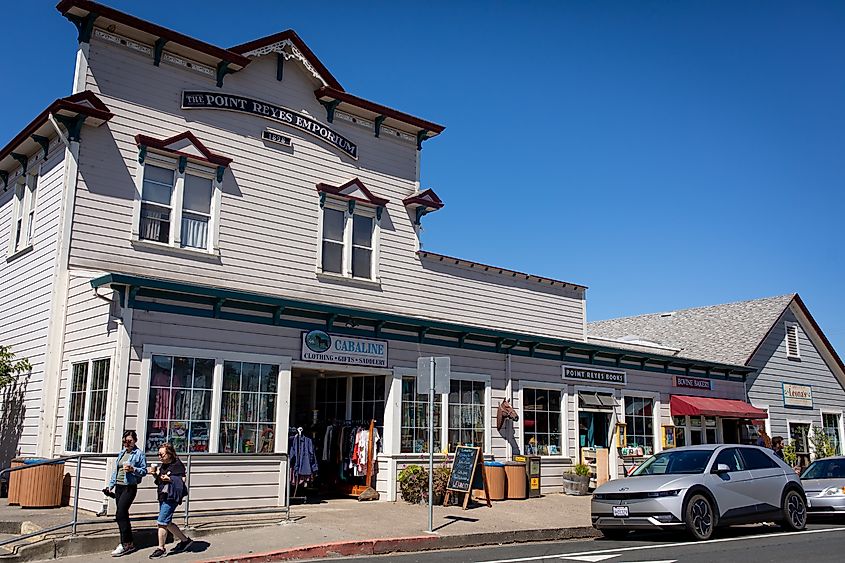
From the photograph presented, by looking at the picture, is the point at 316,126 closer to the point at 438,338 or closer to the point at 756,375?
the point at 438,338

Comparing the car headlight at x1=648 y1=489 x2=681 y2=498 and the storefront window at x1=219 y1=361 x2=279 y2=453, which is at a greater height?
the storefront window at x1=219 y1=361 x2=279 y2=453

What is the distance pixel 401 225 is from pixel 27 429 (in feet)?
32.5

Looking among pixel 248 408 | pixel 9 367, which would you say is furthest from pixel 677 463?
pixel 9 367

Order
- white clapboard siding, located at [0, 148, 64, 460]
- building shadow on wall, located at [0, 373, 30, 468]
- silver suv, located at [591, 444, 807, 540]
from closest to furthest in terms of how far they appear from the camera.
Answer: silver suv, located at [591, 444, 807, 540] < white clapboard siding, located at [0, 148, 64, 460] < building shadow on wall, located at [0, 373, 30, 468]

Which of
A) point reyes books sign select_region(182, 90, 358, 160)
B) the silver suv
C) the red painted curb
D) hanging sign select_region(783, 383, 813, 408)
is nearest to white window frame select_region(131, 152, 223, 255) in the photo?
point reyes books sign select_region(182, 90, 358, 160)

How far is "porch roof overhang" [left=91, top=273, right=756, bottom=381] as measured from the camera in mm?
14117

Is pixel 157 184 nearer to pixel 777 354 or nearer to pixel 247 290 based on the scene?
pixel 247 290

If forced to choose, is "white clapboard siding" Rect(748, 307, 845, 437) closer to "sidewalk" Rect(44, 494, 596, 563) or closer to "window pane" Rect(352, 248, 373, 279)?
"sidewalk" Rect(44, 494, 596, 563)

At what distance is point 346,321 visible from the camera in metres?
17.0

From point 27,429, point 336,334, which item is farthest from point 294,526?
point 27,429

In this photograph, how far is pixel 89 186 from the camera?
1612 centimetres

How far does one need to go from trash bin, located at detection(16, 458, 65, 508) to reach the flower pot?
11.8m

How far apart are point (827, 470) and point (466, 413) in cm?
806

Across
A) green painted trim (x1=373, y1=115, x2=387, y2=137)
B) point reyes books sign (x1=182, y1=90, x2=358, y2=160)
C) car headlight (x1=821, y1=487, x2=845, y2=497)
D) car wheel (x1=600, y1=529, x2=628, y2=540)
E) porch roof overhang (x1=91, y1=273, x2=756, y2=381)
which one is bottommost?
car wheel (x1=600, y1=529, x2=628, y2=540)
